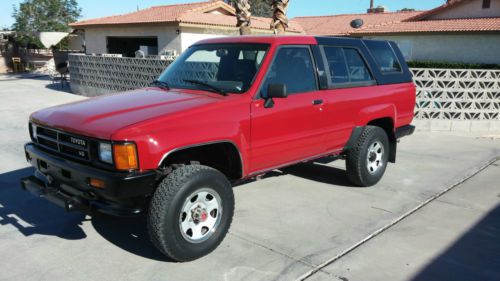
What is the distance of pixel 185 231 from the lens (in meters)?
3.68

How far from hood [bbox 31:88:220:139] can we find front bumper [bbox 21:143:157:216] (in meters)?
0.30

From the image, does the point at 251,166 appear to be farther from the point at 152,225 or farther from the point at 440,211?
the point at 440,211

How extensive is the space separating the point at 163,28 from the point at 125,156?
64.6ft

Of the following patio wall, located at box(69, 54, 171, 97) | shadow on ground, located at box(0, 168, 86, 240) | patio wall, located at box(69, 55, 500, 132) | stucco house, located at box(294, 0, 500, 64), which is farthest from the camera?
stucco house, located at box(294, 0, 500, 64)

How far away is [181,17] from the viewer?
68.1 feet

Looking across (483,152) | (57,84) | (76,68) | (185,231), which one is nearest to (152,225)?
(185,231)

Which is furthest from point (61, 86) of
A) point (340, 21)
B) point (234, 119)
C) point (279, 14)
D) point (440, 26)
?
point (340, 21)

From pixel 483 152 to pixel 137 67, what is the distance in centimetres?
944

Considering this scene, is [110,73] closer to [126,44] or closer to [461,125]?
[461,125]

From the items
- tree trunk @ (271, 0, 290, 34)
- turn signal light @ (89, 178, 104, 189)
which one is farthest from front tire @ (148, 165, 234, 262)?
tree trunk @ (271, 0, 290, 34)

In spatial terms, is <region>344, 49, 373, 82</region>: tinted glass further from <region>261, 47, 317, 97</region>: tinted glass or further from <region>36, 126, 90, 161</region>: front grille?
<region>36, 126, 90, 161</region>: front grille

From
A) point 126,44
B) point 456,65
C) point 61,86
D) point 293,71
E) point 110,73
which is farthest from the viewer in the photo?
point 126,44

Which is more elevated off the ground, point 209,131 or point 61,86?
point 209,131

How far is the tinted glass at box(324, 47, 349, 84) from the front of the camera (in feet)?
16.6
